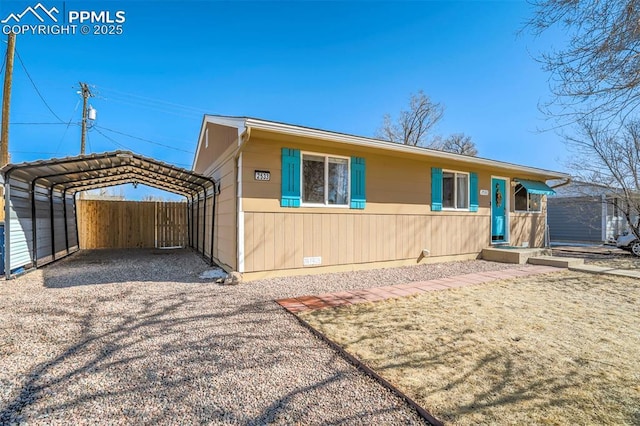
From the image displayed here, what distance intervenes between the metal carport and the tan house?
4.32ft

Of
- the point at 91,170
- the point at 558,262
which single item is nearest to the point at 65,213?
the point at 91,170

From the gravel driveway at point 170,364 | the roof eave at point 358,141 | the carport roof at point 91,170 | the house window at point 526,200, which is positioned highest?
the roof eave at point 358,141

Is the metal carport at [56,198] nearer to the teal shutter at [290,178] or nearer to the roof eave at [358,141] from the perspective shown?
the teal shutter at [290,178]

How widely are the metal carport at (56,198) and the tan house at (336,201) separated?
51.8 inches

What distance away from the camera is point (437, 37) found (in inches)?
390

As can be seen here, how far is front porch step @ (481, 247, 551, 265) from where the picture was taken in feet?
26.6

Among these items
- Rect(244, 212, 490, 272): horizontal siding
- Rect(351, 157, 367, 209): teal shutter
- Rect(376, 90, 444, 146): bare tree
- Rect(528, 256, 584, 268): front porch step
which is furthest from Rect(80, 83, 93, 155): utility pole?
Rect(528, 256, 584, 268): front porch step

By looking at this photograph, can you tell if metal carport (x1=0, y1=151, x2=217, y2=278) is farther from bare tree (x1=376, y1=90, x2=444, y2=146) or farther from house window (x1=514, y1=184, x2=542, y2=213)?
bare tree (x1=376, y1=90, x2=444, y2=146)

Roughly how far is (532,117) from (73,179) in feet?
33.6

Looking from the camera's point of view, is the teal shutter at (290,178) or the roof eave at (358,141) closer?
the roof eave at (358,141)

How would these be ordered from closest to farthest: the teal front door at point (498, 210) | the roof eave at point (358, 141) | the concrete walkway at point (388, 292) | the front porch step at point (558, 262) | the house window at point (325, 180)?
the concrete walkway at point (388, 292)
the roof eave at point (358, 141)
the house window at point (325, 180)
the front porch step at point (558, 262)
the teal front door at point (498, 210)

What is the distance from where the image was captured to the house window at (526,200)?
10.3 meters

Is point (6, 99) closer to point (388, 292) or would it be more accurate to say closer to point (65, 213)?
point (65, 213)

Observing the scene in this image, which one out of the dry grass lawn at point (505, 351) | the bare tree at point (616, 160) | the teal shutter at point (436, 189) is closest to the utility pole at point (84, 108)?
the teal shutter at point (436, 189)
